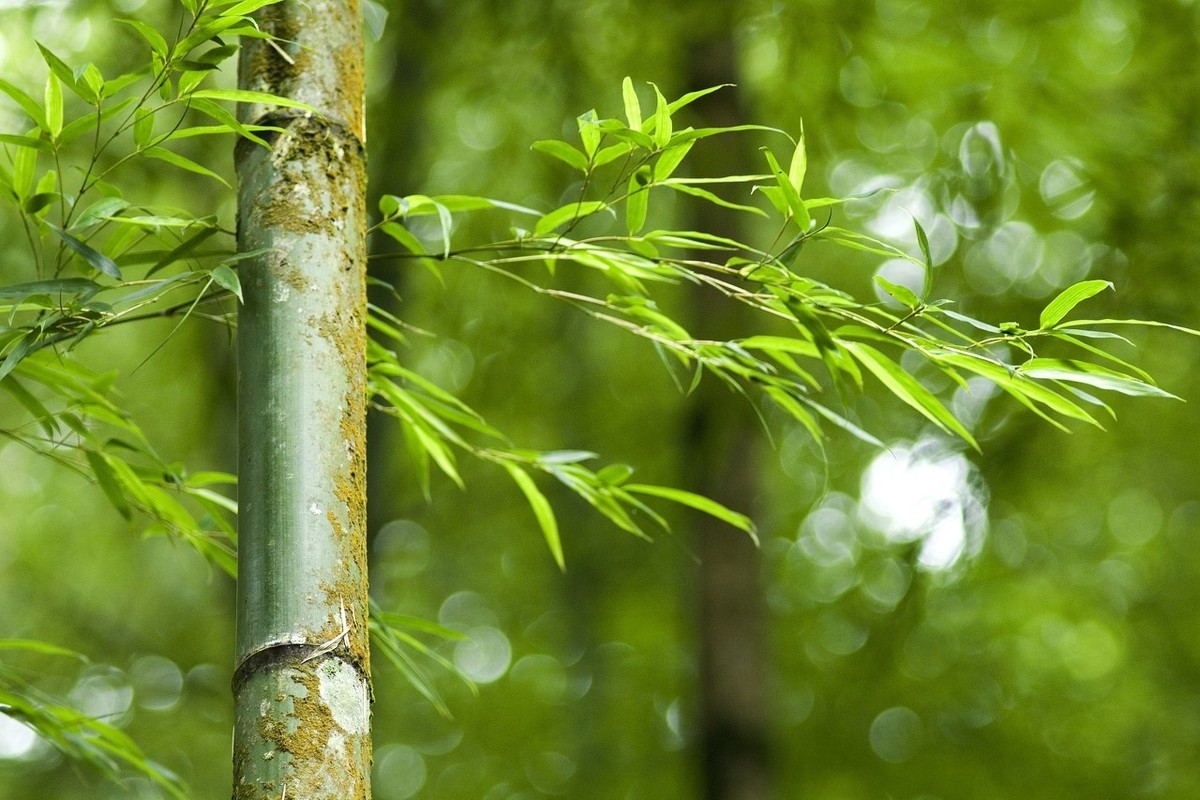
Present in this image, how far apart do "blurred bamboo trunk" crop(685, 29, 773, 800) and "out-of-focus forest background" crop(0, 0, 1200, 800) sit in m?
0.01

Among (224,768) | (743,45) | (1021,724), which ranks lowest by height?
(1021,724)

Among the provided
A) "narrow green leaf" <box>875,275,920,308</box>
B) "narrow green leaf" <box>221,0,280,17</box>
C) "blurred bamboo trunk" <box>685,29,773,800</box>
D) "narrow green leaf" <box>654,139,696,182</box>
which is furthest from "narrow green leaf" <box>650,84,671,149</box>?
"blurred bamboo trunk" <box>685,29,773,800</box>

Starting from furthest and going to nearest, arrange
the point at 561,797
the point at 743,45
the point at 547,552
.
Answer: the point at 547,552 → the point at 561,797 → the point at 743,45

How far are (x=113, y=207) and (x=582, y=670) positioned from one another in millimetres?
4945

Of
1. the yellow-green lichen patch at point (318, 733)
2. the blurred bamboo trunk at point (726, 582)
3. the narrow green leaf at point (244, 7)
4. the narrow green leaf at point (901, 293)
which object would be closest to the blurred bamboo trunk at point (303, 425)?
the yellow-green lichen patch at point (318, 733)

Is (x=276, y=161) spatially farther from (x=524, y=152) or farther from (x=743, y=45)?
(x=524, y=152)

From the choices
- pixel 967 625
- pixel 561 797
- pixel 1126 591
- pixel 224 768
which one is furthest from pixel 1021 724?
pixel 224 768

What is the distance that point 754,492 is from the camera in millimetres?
3061

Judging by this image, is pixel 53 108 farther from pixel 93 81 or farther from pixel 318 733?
pixel 318 733

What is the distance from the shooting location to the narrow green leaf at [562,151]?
1006 mm

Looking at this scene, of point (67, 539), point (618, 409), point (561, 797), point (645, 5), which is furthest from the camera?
point (67, 539)

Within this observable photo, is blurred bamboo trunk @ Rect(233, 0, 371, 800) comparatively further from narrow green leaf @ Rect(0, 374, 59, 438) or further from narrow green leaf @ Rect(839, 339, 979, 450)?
narrow green leaf @ Rect(839, 339, 979, 450)

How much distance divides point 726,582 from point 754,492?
0.84 ft

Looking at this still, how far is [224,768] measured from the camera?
5824 millimetres
